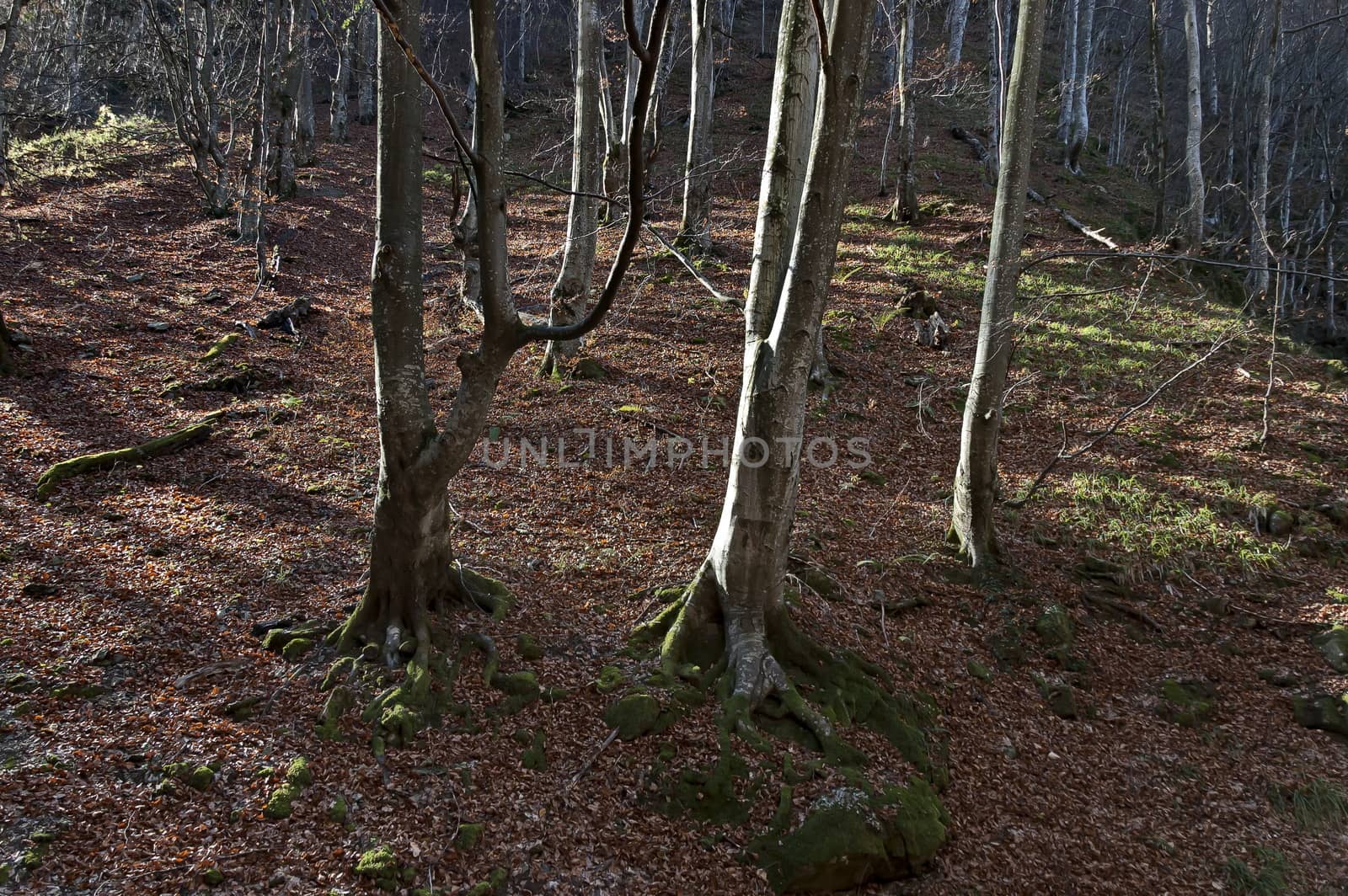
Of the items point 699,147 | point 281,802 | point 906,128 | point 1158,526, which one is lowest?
point 281,802

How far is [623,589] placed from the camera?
21.1ft

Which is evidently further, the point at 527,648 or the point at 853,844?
the point at 527,648

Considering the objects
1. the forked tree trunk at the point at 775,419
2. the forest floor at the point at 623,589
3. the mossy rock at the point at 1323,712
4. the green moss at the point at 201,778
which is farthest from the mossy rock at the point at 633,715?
the mossy rock at the point at 1323,712

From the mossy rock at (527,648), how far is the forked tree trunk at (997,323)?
14.5 ft

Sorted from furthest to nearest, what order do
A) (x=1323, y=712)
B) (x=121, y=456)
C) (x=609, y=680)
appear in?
1. (x=121, y=456)
2. (x=1323, y=712)
3. (x=609, y=680)

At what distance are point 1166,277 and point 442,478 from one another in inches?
675

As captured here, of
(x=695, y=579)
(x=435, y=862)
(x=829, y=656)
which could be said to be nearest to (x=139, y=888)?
(x=435, y=862)

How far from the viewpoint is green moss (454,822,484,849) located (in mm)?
3973

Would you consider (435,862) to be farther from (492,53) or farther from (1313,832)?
(1313,832)

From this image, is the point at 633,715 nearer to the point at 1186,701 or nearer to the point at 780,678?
the point at 780,678

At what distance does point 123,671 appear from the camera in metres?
4.70

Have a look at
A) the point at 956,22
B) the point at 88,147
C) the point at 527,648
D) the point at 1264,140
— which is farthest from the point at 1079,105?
the point at 88,147

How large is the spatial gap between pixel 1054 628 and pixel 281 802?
20.3ft

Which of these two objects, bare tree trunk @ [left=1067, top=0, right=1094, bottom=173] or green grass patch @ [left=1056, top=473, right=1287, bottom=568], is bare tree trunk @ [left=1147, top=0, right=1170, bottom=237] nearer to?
bare tree trunk @ [left=1067, top=0, right=1094, bottom=173]
